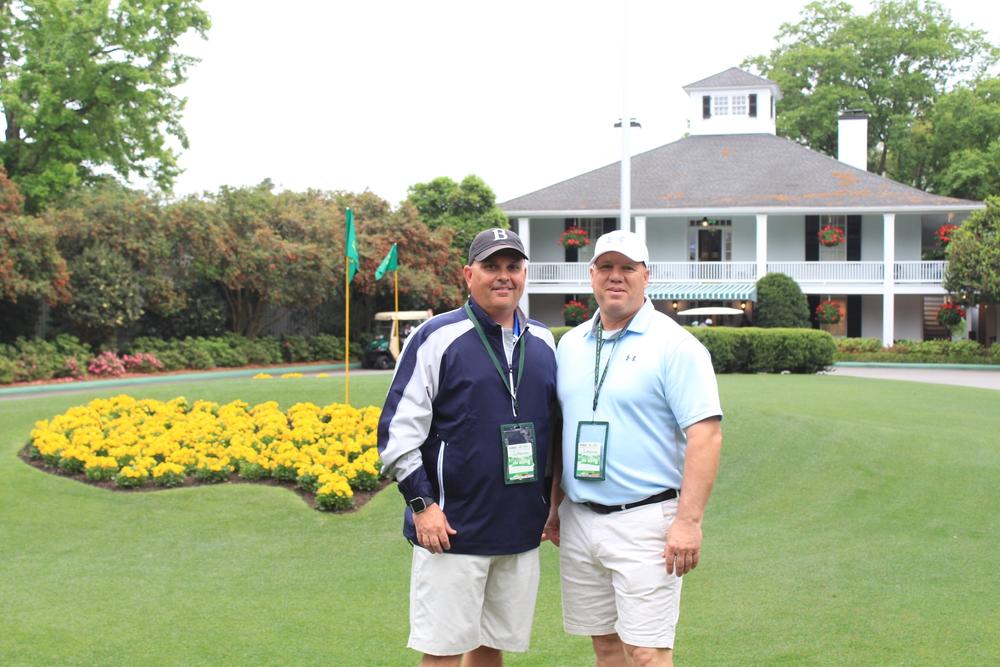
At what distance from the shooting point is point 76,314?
25000mm

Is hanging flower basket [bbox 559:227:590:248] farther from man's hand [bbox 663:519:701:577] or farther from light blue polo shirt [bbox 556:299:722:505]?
man's hand [bbox 663:519:701:577]

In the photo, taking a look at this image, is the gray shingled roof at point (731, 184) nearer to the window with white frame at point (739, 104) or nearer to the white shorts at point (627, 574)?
the window with white frame at point (739, 104)

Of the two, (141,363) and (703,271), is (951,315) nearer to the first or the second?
(703,271)

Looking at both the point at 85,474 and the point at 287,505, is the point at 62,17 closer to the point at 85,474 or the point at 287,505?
the point at 85,474

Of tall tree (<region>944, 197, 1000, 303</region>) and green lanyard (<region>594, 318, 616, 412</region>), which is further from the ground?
tall tree (<region>944, 197, 1000, 303</region>)

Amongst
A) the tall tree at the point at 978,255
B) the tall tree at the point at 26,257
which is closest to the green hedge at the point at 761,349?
the tall tree at the point at 978,255

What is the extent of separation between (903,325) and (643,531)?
36327mm

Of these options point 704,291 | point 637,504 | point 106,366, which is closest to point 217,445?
point 637,504

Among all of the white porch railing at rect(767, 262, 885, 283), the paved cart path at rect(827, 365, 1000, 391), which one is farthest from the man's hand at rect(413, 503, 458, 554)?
the white porch railing at rect(767, 262, 885, 283)

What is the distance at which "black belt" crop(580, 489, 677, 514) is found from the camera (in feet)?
12.4

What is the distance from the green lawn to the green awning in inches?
895

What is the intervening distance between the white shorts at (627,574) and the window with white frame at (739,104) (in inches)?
1510

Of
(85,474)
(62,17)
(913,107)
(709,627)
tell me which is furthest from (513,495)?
(913,107)

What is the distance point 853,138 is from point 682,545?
131ft
